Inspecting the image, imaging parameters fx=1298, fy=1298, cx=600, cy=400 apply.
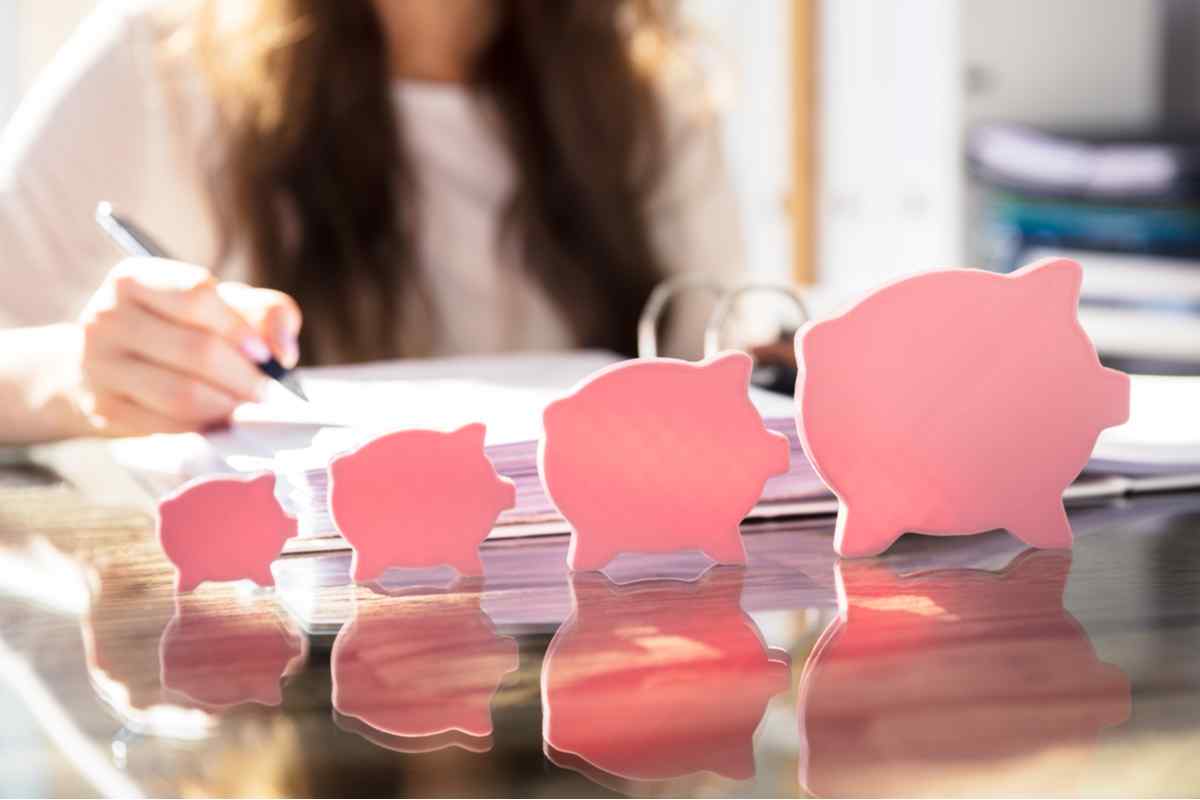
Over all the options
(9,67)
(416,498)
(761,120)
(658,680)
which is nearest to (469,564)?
(416,498)

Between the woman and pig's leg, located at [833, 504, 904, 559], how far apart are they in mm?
927

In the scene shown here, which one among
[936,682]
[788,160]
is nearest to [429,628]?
[936,682]

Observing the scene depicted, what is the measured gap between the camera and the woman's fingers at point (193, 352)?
0.68m

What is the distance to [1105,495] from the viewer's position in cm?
61

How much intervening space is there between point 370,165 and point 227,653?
1043mm

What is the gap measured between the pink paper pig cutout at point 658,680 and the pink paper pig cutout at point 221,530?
0.11 m

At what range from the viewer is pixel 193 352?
2.23ft

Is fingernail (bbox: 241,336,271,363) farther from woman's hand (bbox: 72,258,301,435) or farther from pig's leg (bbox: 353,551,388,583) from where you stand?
pig's leg (bbox: 353,551,388,583)

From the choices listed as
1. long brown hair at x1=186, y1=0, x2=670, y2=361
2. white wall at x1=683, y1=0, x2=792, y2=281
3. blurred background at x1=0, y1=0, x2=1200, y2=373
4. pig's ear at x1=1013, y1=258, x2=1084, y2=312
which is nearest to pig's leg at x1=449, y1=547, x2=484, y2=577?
pig's ear at x1=1013, y1=258, x2=1084, y2=312

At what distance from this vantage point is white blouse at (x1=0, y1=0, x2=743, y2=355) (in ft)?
4.34

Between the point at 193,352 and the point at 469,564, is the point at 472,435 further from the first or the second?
the point at 193,352

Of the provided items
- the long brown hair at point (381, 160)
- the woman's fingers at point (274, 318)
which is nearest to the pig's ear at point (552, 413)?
the woman's fingers at point (274, 318)

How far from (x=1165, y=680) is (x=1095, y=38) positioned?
2.22 meters

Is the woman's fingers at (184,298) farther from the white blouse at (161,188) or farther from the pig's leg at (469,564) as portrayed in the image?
the white blouse at (161,188)
